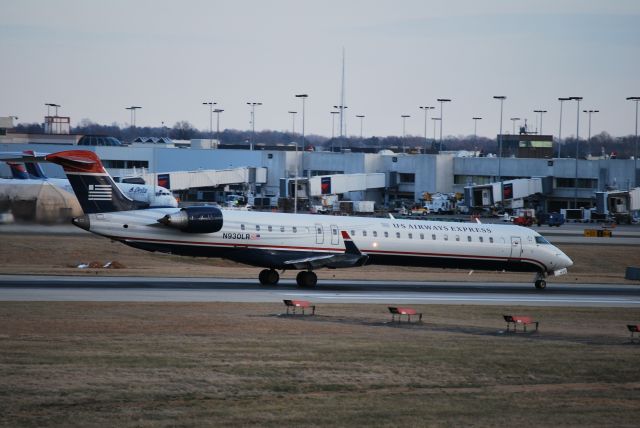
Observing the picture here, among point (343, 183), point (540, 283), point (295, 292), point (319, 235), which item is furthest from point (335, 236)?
point (343, 183)

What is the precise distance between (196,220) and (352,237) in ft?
22.0

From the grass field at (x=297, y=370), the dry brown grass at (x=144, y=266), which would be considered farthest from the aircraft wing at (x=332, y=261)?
Answer: the grass field at (x=297, y=370)

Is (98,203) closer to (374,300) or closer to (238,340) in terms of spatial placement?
(374,300)

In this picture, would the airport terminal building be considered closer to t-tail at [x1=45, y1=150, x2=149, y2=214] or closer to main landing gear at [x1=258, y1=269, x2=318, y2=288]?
main landing gear at [x1=258, y1=269, x2=318, y2=288]

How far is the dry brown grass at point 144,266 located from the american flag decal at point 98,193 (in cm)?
630

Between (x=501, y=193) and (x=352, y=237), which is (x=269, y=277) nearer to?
(x=352, y=237)

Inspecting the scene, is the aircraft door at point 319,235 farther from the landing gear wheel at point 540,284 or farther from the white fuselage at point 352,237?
the landing gear wheel at point 540,284

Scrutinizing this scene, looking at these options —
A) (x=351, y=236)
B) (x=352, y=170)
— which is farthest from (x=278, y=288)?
(x=352, y=170)

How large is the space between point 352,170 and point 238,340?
98242 millimetres

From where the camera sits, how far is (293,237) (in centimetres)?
4072

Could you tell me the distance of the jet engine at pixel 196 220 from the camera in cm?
3844

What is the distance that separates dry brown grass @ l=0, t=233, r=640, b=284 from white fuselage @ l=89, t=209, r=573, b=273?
12.5 feet

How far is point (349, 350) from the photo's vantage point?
2378 cm

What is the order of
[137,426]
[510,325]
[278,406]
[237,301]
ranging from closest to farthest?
[137,426] → [278,406] → [510,325] → [237,301]
